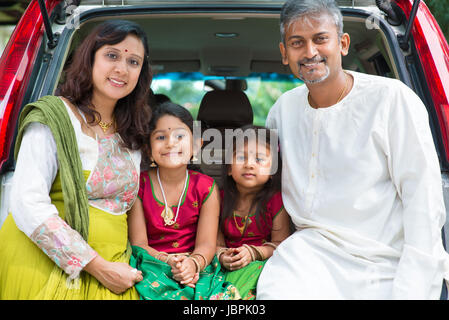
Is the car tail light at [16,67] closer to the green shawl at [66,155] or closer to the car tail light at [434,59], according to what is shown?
the green shawl at [66,155]

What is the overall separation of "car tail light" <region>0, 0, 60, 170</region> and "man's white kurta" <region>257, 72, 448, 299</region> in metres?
1.02

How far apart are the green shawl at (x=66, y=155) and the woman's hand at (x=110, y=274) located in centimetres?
10

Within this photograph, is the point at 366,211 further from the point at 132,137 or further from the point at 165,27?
the point at 165,27

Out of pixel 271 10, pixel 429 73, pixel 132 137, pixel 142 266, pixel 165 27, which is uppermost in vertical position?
pixel 165 27

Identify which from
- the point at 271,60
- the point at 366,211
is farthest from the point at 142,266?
the point at 271,60

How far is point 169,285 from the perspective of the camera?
5.56 ft

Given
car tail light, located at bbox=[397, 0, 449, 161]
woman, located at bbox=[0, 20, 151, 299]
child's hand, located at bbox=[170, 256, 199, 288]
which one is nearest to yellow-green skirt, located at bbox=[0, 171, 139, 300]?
woman, located at bbox=[0, 20, 151, 299]

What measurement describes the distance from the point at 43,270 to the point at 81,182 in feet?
1.00

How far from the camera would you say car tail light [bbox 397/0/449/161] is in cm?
180

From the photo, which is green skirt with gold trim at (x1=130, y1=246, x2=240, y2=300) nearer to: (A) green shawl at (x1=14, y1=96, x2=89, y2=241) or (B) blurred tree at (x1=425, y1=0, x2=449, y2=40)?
(A) green shawl at (x1=14, y1=96, x2=89, y2=241)

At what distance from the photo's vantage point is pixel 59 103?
1734 mm

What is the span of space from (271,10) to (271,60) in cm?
151

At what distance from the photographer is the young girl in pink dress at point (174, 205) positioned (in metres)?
Result: 1.94

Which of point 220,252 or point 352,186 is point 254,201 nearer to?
point 220,252
